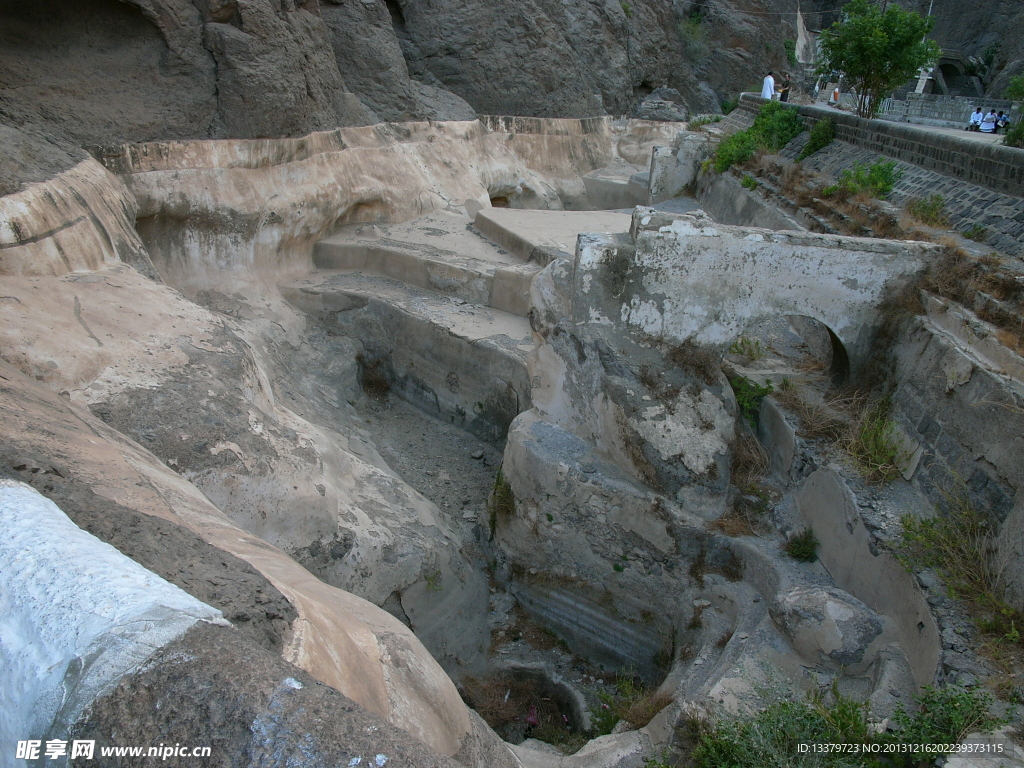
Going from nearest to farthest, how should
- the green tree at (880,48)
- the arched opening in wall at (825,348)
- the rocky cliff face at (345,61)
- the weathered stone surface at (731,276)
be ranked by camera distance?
the weathered stone surface at (731,276), the arched opening in wall at (825,348), the rocky cliff face at (345,61), the green tree at (880,48)

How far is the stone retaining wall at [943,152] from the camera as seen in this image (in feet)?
19.4

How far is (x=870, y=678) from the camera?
13.1 ft

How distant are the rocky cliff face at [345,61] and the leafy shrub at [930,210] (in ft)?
25.0

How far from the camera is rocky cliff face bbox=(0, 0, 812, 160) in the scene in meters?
7.62

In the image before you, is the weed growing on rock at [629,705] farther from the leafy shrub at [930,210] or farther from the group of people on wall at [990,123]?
the group of people on wall at [990,123]

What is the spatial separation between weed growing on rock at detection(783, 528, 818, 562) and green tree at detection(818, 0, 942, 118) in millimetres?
7725

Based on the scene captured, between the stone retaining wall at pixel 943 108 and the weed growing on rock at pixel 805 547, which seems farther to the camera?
the stone retaining wall at pixel 943 108

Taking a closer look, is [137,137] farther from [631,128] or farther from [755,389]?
[631,128]

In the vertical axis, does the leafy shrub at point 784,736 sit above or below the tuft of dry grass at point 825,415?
below

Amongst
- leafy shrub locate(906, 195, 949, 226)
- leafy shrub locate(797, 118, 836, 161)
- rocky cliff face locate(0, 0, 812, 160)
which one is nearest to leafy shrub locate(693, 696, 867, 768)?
leafy shrub locate(906, 195, 949, 226)

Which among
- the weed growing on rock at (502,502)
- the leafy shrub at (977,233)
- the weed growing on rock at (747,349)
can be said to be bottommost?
the weed growing on rock at (502,502)

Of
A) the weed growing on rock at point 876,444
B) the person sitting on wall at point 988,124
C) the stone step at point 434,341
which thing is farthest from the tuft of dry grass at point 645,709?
the person sitting on wall at point 988,124

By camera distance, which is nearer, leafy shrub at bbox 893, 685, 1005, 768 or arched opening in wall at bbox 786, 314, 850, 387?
leafy shrub at bbox 893, 685, 1005, 768

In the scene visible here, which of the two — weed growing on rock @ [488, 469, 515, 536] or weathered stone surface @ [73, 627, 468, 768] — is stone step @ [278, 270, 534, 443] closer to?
weed growing on rock @ [488, 469, 515, 536]
